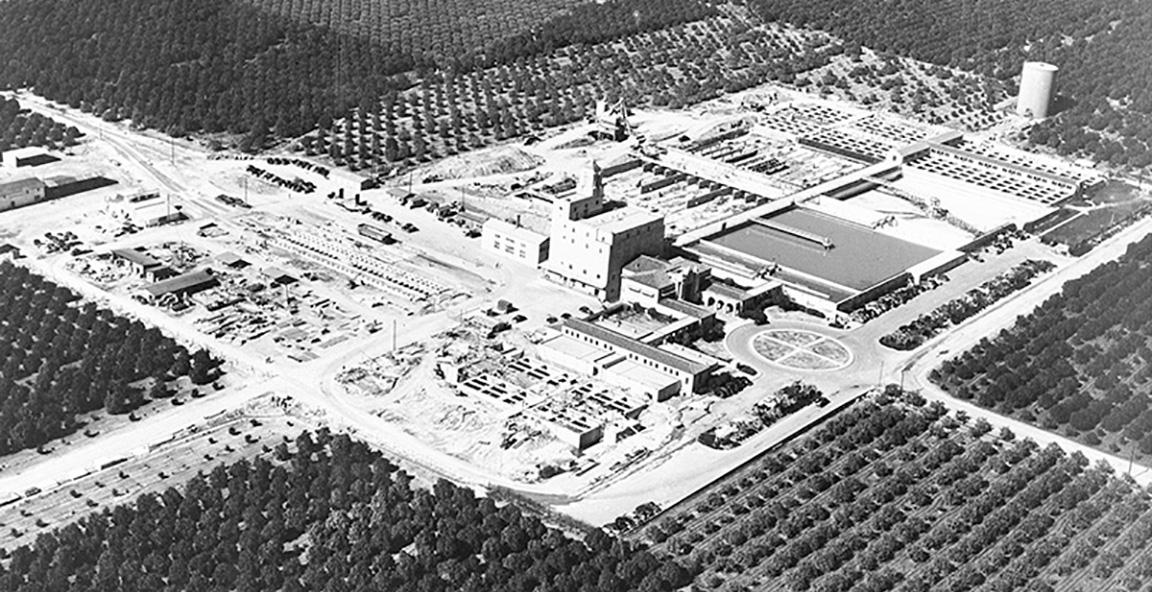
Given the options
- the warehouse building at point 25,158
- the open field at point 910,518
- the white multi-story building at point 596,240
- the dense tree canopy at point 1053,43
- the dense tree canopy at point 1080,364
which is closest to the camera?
the open field at point 910,518

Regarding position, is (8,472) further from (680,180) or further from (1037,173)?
(1037,173)

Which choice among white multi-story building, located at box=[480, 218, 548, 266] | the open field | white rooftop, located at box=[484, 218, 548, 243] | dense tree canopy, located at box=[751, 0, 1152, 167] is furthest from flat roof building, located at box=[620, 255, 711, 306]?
dense tree canopy, located at box=[751, 0, 1152, 167]

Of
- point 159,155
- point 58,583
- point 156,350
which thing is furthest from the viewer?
point 159,155

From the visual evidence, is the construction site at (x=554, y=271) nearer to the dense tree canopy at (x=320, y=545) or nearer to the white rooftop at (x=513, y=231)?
the white rooftop at (x=513, y=231)

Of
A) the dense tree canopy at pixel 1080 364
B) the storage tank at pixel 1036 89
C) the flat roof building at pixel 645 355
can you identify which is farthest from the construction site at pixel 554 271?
the storage tank at pixel 1036 89

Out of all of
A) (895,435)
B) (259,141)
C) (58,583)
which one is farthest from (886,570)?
(259,141)

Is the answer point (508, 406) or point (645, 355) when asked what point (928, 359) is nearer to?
point (645, 355)

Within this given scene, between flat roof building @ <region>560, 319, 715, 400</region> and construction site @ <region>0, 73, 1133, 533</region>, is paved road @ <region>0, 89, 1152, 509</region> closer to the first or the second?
construction site @ <region>0, 73, 1133, 533</region>
